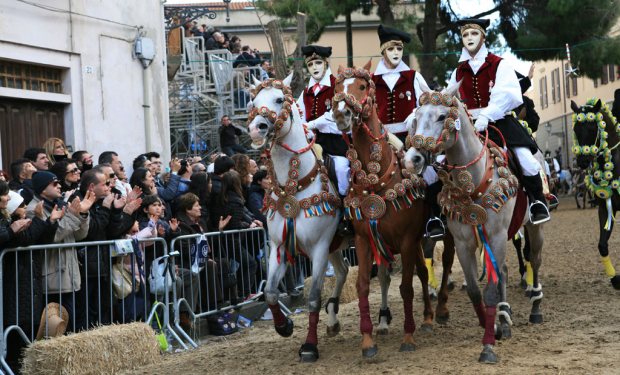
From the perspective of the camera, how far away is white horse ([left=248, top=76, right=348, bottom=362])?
8.45m

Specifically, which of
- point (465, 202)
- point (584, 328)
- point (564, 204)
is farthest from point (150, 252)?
point (564, 204)

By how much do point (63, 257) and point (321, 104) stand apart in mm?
3201

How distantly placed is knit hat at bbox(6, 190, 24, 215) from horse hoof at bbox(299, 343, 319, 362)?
2.90 m

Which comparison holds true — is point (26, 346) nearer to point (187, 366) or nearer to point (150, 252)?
point (187, 366)

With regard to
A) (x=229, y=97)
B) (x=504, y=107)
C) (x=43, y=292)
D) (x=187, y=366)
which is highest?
(x=229, y=97)

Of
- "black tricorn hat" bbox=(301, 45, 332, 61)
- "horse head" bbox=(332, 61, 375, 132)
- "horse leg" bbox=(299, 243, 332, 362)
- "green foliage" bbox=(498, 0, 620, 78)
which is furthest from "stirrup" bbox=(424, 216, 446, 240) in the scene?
"green foliage" bbox=(498, 0, 620, 78)

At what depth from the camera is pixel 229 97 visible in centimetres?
2189

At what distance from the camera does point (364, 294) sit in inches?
324

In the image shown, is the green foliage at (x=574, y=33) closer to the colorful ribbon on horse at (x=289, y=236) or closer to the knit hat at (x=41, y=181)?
the colorful ribbon on horse at (x=289, y=236)

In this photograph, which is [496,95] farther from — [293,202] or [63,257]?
[63,257]

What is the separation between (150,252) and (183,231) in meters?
0.68

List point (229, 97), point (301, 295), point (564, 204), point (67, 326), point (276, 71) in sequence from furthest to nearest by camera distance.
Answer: point (564, 204) → point (229, 97) → point (276, 71) → point (301, 295) → point (67, 326)

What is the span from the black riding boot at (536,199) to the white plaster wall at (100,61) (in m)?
7.50

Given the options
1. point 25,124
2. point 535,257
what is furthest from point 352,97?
point 25,124
